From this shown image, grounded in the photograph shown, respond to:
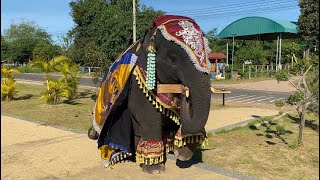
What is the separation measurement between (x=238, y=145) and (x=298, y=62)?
5.68 ft

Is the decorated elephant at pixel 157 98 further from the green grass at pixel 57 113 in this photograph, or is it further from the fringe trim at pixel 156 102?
the green grass at pixel 57 113

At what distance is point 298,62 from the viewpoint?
6.22 m

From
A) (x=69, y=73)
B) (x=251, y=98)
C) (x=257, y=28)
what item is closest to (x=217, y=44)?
(x=257, y=28)

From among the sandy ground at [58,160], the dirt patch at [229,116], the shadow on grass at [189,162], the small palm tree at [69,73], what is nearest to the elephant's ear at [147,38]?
the sandy ground at [58,160]

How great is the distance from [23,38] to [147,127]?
53.8 m

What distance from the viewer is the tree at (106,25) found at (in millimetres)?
29266

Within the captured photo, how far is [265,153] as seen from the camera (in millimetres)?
5906

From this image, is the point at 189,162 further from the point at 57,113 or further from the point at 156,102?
the point at 57,113

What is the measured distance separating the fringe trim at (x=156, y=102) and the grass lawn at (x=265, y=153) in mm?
1283

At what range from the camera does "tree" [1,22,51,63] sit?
46713 millimetres

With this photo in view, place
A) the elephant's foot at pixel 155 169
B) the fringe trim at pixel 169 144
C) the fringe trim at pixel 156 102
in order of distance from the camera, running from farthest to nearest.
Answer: the fringe trim at pixel 169 144 → the elephant's foot at pixel 155 169 → the fringe trim at pixel 156 102

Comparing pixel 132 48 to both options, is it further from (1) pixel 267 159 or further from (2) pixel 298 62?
(2) pixel 298 62

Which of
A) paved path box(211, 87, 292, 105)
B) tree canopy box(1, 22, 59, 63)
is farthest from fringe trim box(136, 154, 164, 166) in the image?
tree canopy box(1, 22, 59, 63)

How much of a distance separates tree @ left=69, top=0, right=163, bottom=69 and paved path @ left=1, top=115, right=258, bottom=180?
52.5 ft
